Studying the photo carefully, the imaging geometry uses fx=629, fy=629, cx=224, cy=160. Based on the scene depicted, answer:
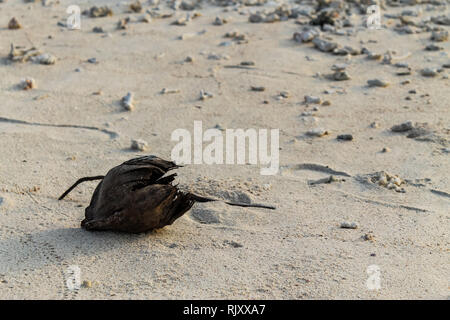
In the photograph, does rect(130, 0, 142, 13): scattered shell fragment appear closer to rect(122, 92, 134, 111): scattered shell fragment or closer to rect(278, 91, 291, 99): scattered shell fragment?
rect(122, 92, 134, 111): scattered shell fragment

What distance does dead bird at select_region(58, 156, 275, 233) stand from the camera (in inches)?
103

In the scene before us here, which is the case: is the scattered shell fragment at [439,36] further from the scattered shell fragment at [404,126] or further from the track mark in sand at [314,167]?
the track mark in sand at [314,167]

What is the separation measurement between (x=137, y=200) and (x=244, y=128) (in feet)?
5.68

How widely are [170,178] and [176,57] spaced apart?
9.38 ft

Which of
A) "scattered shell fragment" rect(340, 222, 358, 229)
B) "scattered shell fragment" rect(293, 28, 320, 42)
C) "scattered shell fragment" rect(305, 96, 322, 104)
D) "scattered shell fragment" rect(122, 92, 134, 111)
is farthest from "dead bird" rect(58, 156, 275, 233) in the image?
"scattered shell fragment" rect(293, 28, 320, 42)

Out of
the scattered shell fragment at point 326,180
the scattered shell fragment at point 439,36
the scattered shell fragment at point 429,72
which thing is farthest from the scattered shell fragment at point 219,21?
the scattered shell fragment at point 326,180

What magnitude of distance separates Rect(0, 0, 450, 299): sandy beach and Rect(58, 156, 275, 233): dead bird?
82mm

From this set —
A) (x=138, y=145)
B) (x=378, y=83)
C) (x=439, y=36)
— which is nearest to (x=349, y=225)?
(x=138, y=145)

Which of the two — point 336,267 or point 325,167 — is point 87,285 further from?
point 325,167

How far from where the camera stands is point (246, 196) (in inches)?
128

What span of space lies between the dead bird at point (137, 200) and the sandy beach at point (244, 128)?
0.27ft

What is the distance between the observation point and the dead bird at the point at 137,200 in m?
2.61

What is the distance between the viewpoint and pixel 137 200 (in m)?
2.60

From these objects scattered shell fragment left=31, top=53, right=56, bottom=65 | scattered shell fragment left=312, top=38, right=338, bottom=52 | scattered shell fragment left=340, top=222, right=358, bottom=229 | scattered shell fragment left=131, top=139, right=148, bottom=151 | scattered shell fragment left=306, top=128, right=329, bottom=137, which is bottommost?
scattered shell fragment left=131, top=139, right=148, bottom=151
